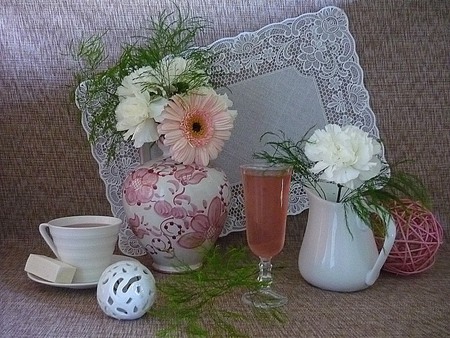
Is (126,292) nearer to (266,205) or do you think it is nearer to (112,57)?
(266,205)

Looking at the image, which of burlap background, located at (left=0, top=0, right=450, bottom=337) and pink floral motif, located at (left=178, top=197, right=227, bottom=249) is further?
burlap background, located at (left=0, top=0, right=450, bottom=337)

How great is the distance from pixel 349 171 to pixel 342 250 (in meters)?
0.13

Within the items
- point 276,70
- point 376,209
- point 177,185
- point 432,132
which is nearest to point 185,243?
point 177,185

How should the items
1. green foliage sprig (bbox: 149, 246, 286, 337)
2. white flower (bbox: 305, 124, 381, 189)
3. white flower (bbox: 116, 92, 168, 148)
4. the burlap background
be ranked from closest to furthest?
green foliage sprig (bbox: 149, 246, 286, 337)
white flower (bbox: 305, 124, 381, 189)
white flower (bbox: 116, 92, 168, 148)
the burlap background

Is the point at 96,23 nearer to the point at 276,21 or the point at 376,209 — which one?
the point at 276,21

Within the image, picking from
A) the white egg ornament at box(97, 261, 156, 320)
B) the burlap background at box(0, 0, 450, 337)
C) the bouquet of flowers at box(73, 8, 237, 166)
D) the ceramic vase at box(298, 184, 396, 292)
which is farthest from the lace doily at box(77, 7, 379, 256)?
the white egg ornament at box(97, 261, 156, 320)

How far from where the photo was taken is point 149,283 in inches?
36.2

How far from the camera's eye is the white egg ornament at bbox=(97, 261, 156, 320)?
0.90m

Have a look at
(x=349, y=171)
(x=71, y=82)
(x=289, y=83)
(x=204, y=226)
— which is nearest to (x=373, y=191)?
(x=349, y=171)

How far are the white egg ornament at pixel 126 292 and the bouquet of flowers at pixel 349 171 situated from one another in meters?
0.29

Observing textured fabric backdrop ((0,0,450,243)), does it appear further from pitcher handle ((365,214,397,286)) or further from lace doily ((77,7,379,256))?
pitcher handle ((365,214,397,286))

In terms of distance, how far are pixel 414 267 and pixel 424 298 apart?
10cm

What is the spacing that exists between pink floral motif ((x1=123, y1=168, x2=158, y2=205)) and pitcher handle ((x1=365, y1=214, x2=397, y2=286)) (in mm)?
370

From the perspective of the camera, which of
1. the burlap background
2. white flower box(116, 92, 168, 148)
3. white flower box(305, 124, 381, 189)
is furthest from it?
the burlap background
